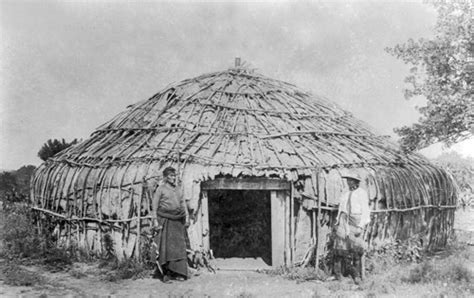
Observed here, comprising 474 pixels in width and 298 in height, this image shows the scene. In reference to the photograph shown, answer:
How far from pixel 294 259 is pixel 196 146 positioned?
9.62 feet

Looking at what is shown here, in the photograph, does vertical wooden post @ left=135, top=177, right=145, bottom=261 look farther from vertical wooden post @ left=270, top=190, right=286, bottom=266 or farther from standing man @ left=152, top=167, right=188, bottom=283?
vertical wooden post @ left=270, top=190, right=286, bottom=266

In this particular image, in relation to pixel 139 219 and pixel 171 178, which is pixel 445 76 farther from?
pixel 139 219

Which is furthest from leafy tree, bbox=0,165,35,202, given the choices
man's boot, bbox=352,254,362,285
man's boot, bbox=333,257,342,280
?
man's boot, bbox=352,254,362,285

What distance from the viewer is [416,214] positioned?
31.8 ft

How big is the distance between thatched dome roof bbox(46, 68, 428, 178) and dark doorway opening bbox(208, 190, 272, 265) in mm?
2672

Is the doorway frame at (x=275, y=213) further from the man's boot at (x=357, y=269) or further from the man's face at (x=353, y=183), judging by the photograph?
the man's boot at (x=357, y=269)

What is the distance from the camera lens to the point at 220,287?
756cm

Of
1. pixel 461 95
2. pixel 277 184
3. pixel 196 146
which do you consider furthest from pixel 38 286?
pixel 461 95

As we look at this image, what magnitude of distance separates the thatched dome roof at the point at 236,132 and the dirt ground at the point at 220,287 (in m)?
1.97

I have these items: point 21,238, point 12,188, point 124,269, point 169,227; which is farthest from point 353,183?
point 12,188

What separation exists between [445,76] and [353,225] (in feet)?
10.8

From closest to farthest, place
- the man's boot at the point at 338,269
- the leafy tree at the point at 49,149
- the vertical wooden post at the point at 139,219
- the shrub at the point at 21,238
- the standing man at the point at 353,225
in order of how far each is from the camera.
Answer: the standing man at the point at 353,225 → the man's boot at the point at 338,269 → the vertical wooden post at the point at 139,219 → the shrub at the point at 21,238 → the leafy tree at the point at 49,149

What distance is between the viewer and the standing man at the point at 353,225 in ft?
24.1

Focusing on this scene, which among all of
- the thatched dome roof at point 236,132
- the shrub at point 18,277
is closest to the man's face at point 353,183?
the thatched dome roof at point 236,132
